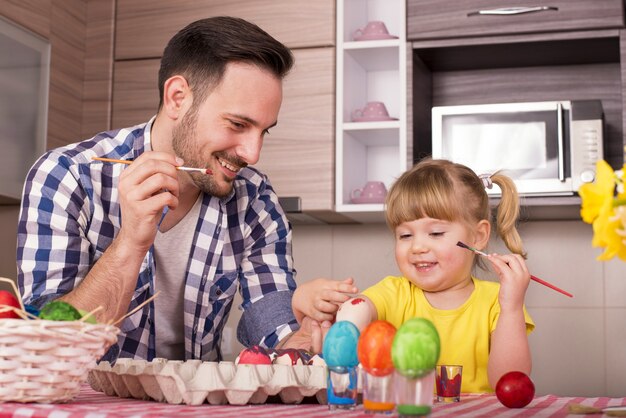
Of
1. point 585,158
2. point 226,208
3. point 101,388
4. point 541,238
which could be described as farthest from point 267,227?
point 541,238

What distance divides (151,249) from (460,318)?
2.11ft

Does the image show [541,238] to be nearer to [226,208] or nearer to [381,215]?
[381,215]

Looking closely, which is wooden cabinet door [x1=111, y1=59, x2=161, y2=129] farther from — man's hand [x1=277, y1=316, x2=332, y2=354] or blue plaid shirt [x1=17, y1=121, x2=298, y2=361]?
man's hand [x1=277, y1=316, x2=332, y2=354]

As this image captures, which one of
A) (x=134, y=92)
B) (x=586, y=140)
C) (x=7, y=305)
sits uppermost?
(x=134, y=92)

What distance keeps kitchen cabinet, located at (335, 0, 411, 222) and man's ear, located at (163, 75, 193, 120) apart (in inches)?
37.3

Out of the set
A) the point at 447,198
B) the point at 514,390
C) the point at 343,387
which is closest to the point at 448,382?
the point at 514,390

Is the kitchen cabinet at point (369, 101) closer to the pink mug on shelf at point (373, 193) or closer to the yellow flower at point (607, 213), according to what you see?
the pink mug on shelf at point (373, 193)

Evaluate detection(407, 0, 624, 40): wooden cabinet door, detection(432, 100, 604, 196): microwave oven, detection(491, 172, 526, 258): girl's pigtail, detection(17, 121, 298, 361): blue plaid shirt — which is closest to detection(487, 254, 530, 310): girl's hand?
detection(491, 172, 526, 258): girl's pigtail

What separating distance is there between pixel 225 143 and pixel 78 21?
1450 mm

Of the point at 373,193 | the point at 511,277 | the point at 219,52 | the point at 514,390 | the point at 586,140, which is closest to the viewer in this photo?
the point at 514,390

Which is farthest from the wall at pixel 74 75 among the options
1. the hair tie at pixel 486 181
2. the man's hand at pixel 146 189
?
the hair tie at pixel 486 181

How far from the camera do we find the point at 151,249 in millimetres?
1689

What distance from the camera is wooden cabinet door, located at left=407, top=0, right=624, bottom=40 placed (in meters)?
2.45

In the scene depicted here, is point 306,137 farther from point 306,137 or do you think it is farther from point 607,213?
point 607,213
